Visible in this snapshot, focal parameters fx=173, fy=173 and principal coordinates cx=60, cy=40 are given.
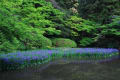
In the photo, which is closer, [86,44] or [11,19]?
[11,19]

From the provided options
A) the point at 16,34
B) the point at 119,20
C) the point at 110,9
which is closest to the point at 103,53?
the point at 119,20

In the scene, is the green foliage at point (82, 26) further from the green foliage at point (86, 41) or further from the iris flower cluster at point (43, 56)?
the iris flower cluster at point (43, 56)

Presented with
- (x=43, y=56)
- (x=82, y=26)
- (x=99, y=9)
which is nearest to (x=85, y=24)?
(x=82, y=26)

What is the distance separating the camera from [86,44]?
15.5 m

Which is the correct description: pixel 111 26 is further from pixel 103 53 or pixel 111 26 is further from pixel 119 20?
pixel 103 53

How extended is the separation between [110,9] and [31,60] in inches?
381

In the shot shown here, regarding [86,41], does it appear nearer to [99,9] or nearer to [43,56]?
[99,9]

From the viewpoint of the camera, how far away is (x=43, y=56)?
29.3 ft

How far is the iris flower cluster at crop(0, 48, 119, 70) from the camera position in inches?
298

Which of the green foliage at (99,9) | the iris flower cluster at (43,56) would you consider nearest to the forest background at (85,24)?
the green foliage at (99,9)

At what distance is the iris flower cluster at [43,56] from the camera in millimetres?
7566

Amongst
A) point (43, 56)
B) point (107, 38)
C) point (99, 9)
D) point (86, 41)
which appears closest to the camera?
point (43, 56)

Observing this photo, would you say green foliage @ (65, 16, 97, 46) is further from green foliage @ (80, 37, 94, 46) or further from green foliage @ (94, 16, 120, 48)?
green foliage @ (94, 16, 120, 48)

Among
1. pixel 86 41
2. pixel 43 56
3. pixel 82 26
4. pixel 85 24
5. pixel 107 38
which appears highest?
pixel 85 24
